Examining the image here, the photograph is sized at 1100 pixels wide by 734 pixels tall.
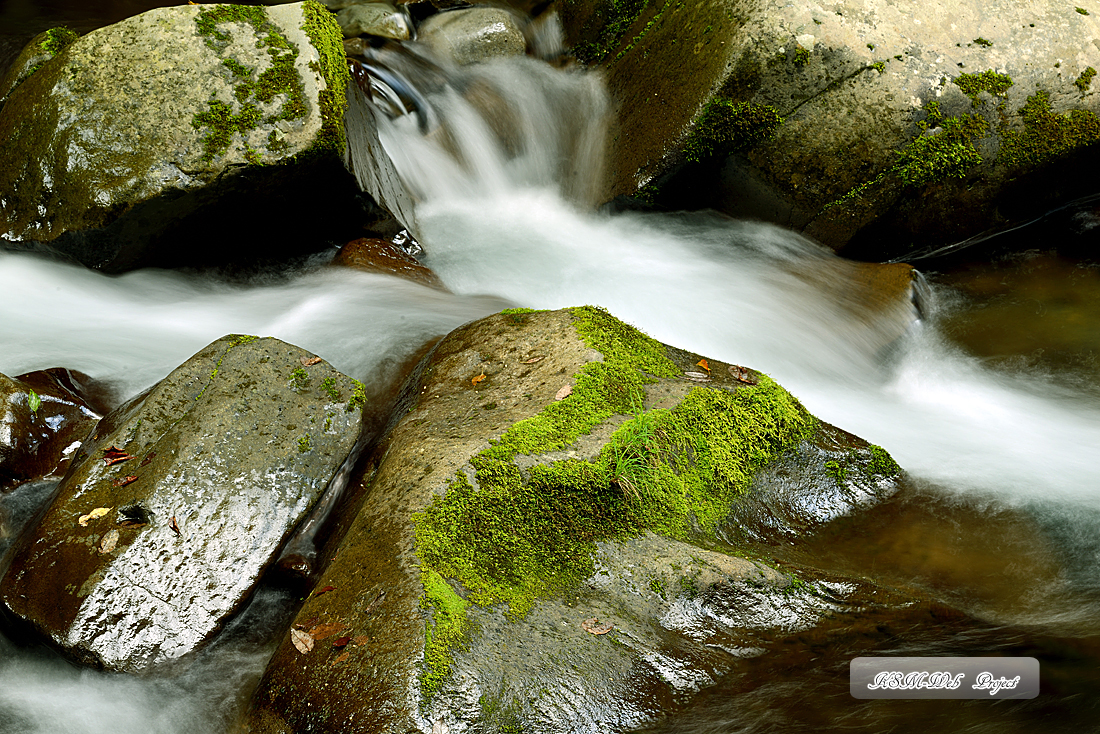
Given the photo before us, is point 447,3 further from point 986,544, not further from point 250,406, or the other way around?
point 986,544

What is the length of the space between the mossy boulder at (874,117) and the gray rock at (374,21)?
3500mm

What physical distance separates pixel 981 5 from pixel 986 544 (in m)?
5.11

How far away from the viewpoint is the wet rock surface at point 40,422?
13.3 feet

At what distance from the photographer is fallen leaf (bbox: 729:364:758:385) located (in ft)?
13.6

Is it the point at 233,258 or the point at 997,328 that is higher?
the point at 997,328

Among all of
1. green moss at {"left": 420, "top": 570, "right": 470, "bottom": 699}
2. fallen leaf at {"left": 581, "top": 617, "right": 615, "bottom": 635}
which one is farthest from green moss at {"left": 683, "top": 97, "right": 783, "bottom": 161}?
green moss at {"left": 420, "top": 570, "right": 470, "bottom": 699}

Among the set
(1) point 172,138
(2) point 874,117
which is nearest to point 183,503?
(1) point 172,138

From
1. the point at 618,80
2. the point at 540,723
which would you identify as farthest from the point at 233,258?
the point at 540,723

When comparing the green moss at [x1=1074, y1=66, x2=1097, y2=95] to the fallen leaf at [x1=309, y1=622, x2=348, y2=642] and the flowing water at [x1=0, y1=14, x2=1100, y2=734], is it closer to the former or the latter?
the flowing water at [x1=0, y1=14, x2=1100, y2=734]

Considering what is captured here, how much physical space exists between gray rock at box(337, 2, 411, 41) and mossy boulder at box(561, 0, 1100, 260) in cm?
350

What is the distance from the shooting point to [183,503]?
3527 mm

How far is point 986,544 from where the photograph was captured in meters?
3.66

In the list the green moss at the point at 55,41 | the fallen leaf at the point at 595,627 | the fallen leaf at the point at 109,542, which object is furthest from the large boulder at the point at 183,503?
the green moss at the point at 55,41

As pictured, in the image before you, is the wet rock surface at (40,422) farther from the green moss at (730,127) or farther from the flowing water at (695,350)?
the green moss at (730,127)
